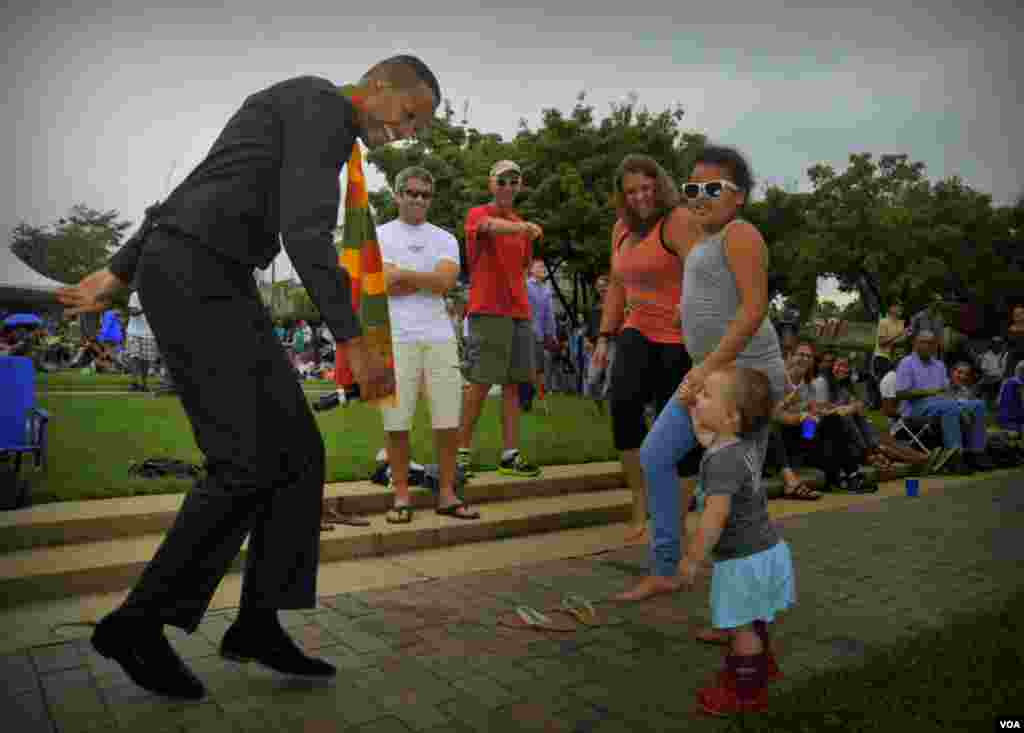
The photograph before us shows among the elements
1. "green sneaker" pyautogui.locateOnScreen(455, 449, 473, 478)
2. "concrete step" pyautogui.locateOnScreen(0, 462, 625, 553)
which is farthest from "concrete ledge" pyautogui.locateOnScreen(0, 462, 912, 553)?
"green sneaker" pyautogui.locateOnScreen(455, 449, 473, 478)

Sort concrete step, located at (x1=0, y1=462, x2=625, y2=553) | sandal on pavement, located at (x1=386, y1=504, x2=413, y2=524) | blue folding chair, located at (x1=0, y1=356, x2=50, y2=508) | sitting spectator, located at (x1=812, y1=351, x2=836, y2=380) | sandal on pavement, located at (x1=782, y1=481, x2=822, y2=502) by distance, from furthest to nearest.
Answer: sitting spectator, located at (x1=812, y1=351, x2=836, y2=380), sandal on pavement, located at (x1=782, y1=481, x2=822, y2=502), blue folding chair, located at (x1=0, y1=356, x2=50, y2=508), sandal on pavement, located at (x1=386, y1=504, x2=413, y2=524), concrete step, located at (x1=0, y1=462, x2=625, y2=553)

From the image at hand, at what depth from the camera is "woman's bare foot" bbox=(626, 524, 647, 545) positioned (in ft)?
17.7

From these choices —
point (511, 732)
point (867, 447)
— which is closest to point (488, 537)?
point (511, 732)

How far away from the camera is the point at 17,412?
5684mm

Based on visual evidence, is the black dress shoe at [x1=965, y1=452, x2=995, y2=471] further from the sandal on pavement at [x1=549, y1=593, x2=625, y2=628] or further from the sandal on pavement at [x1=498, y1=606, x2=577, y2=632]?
the sandal on pavement at [x1=498, y1=606, x2=577, y2=632]

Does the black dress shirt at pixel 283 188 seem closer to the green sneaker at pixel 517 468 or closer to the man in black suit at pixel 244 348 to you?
the man in black suit at pixel 244 348

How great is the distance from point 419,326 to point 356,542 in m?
1.46

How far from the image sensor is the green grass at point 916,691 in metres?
2.62

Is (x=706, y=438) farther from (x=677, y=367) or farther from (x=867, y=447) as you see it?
(x=867, y=447)

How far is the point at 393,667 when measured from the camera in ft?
10.4

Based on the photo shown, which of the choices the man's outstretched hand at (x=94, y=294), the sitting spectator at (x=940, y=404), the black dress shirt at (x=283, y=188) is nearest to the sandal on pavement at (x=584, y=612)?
the black dress shirt at (x=283, y=188)

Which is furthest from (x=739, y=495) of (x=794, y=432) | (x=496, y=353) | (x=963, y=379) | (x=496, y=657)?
(x=963, y=379)

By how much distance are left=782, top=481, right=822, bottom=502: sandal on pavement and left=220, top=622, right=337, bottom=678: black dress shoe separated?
5.62 meters

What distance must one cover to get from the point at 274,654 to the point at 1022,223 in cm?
4902
